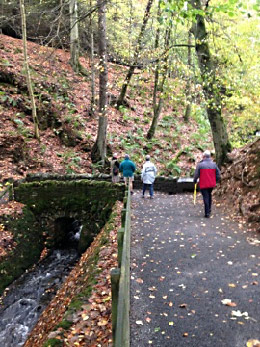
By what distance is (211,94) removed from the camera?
1197 centimetres

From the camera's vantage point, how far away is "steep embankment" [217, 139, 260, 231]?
848 centimetres

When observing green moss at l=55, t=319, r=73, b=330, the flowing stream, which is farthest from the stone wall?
green moss at l=55, t=319, r=73, b=330

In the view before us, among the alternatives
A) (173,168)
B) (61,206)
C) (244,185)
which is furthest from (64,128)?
(244,185)

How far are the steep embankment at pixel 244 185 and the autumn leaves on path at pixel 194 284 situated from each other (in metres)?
0.62

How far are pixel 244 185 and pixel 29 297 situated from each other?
8.22m

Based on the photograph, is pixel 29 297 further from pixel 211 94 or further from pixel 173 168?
pixel 173 168

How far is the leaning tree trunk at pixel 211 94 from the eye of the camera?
11.2 m

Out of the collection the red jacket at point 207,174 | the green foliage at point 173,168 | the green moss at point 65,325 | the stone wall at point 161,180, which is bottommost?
the green moss at point 65,325

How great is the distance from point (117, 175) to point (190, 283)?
9.29 metres

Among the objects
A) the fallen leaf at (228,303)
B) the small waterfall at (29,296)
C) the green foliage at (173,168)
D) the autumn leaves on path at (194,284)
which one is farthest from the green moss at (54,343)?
the green foliage at (173,168)

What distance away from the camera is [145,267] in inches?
232

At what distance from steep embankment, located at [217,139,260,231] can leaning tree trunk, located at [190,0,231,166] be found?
689 mm

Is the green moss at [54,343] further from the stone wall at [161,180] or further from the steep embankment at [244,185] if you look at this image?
the stone wall at [161,180]

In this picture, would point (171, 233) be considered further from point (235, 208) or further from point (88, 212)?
point (88, 212)
